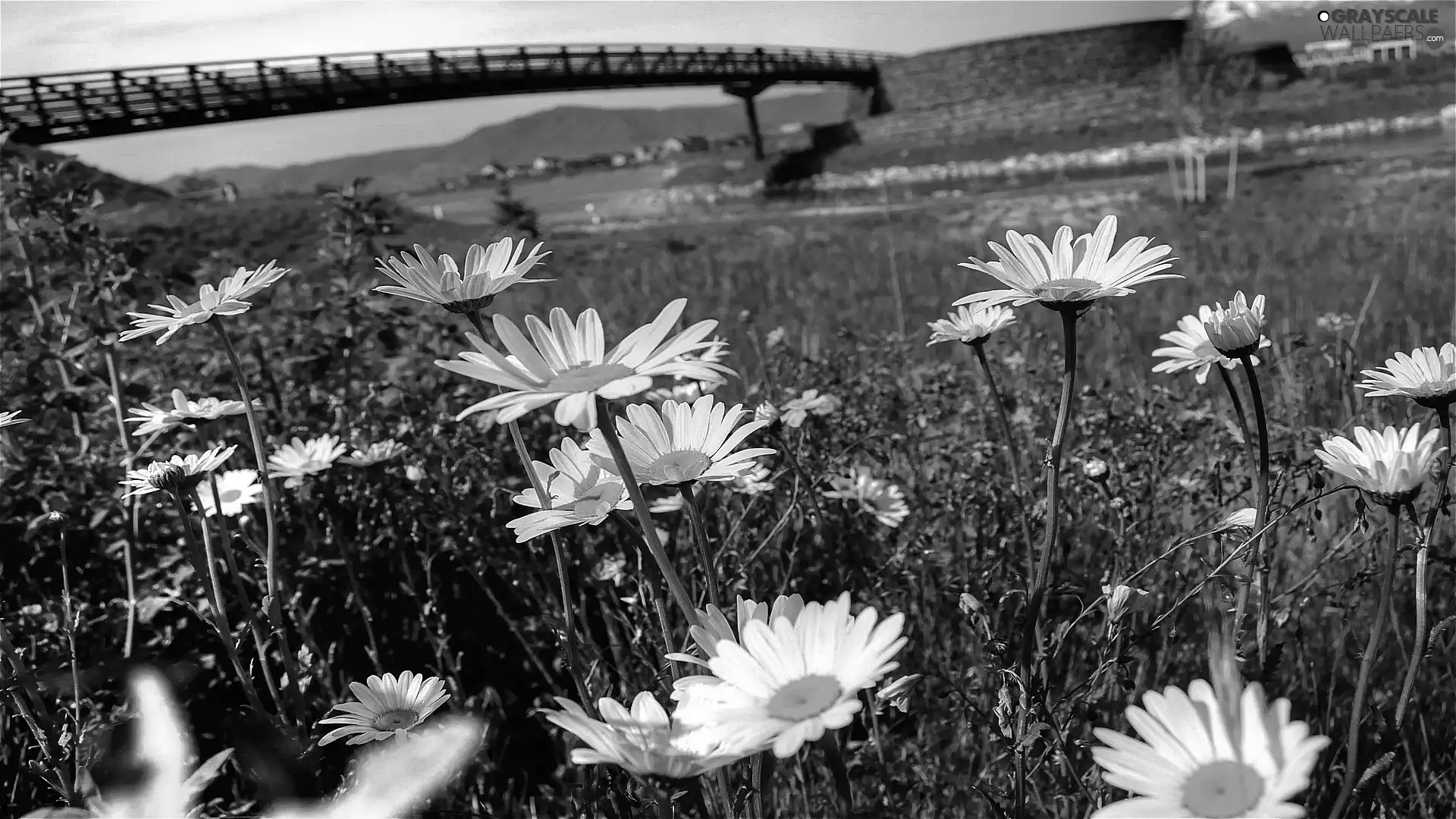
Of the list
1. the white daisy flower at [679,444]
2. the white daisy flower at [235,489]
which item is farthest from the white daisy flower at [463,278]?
the white daisy flower at [235,489]

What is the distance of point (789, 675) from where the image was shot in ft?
1.90

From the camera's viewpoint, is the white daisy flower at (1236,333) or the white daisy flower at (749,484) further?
the white daisy flower at (749,484)

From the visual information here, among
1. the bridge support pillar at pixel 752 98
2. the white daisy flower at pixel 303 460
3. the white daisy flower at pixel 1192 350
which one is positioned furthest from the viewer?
the bridge support pillar at pixel 752 98

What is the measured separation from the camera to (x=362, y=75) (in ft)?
21.6

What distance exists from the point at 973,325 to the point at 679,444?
568 mm

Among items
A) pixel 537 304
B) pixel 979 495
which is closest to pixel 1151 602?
pixel 979 495

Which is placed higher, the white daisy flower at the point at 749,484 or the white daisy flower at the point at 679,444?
the white daisy flower at the point at 679,444

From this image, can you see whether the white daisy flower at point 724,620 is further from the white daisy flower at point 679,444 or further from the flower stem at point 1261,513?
the flower stem at point 1261,513

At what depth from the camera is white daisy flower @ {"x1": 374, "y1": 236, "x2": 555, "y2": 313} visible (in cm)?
77

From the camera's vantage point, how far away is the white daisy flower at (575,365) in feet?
1.83

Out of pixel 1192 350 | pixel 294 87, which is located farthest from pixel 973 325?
pixel 294 87

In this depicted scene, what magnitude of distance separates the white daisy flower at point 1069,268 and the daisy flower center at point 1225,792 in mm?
371

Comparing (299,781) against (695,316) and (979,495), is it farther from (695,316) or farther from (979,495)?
(695,316)

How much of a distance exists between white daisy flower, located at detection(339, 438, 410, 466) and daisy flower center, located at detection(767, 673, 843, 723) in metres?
1.14
